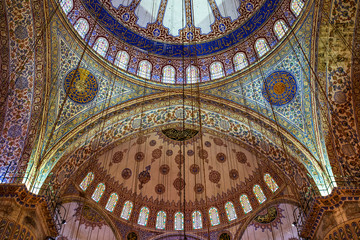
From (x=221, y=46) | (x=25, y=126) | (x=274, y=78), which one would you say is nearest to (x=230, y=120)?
(x=274, y=78)

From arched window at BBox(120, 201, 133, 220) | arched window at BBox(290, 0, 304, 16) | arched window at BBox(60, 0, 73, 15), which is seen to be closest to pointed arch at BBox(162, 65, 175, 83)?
arched window at BBox(60, 0, 73, 15)

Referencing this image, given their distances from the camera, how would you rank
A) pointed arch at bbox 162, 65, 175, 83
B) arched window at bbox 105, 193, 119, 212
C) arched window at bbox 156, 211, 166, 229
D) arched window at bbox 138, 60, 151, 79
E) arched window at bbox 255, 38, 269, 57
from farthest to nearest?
arched window at bbox 156, 211, 166, 229 → arched window at bbox 105, 193, 119, 212 → pointed arch at bbox 162, 65, 175, 83 → arched window at bbox 138, 60, 151, 79 → arched window at bbox 255, 38, 269, 57

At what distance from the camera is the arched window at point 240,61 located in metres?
10.5

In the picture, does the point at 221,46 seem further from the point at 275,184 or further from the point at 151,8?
the point at 275,184

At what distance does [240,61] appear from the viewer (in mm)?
10633

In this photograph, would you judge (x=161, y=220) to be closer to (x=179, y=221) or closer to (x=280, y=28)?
(x=179, y=221)

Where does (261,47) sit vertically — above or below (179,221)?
above

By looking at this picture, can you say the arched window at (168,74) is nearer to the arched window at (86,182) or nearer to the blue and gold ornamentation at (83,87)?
the blue and gold ornamentation at (83,87)

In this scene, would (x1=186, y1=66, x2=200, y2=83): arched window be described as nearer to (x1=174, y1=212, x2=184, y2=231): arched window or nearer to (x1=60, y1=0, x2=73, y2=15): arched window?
(x1=60, y1=0, x2=73, y2=15): arched window

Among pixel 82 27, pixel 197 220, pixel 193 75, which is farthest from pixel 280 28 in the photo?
pixel 197 220

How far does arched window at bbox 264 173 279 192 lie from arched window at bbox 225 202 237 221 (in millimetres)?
1934

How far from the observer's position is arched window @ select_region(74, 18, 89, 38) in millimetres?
9452

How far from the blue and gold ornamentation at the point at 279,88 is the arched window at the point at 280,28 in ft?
4.40

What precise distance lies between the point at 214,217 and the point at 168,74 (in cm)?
658
